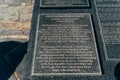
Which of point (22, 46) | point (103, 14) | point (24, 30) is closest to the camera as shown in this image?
point (103, 14)

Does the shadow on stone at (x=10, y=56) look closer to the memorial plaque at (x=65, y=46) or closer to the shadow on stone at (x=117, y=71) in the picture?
the memorial plaque at (x=65, y=46)

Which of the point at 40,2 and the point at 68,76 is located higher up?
the point at 40,2

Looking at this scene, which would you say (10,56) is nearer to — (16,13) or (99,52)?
(16,13)

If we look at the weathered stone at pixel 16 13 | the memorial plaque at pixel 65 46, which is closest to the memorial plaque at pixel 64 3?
the memorial plaque at pixel 65 46

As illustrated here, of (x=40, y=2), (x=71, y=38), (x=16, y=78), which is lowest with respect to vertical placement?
(x=16, y=78)

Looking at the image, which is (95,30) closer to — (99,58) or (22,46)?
(99,58)

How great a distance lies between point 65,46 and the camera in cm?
414

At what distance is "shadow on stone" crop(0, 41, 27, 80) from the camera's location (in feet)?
17.3

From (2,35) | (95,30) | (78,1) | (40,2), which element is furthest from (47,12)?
(2,35)

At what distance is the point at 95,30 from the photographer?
14.5 ft

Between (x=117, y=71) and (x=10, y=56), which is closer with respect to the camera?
(x=117, y=71)

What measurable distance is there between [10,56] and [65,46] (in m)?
1.97

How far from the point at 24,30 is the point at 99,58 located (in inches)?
115

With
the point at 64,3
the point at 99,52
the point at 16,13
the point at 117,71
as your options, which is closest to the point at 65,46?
the point at 99,52
